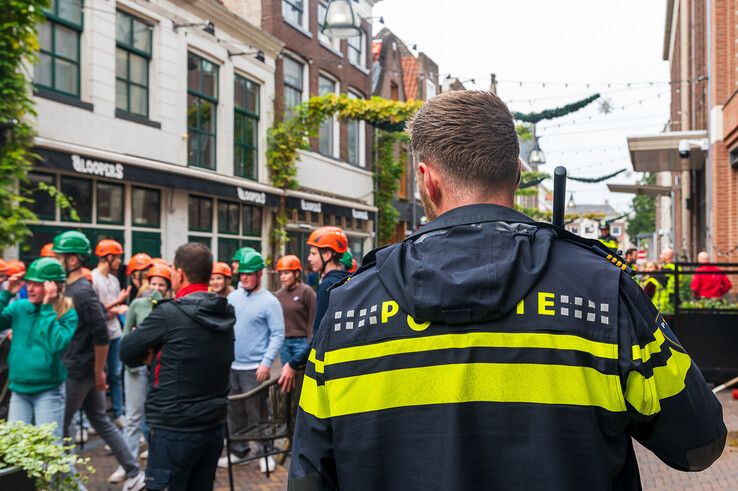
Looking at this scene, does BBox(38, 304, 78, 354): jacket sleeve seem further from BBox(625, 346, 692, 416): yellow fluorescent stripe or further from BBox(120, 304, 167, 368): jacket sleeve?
BBox(625, 346, 692, 416): yellow fluorescent stripe

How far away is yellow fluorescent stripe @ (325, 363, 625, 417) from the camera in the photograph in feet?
5.24

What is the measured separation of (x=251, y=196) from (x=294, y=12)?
6.27 metres

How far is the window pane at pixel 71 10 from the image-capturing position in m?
13.0

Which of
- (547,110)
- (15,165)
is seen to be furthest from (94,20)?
(547,110)

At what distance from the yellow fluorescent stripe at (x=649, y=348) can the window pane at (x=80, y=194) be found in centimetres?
1272

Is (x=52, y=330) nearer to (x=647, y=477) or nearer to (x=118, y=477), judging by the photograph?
(x=118, y=477)

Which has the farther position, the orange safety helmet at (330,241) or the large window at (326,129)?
the large window at (326,129)

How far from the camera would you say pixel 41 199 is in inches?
498

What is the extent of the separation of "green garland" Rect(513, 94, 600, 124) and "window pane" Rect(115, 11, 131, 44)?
8990mm

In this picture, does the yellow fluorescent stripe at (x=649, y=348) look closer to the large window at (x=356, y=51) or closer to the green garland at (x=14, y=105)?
the green garland at (x=14, y=105)

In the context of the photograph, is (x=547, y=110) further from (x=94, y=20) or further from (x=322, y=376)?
(x=322, y=376)

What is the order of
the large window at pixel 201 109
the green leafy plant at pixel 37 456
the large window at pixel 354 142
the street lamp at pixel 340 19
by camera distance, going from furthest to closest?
the large window at pixel 354 142
the large window at pixel 201 109
the street lamp at pixel 340 19
the green leafy plant at pixel 37 456

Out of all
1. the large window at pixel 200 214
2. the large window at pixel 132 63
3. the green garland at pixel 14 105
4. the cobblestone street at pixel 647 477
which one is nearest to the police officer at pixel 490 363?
the cobblestone street at pixel 647 477

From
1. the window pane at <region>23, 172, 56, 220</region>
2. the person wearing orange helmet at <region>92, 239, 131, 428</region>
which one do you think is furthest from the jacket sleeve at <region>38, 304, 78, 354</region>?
the window pane at <region>23, 172, 56, 220</region>
